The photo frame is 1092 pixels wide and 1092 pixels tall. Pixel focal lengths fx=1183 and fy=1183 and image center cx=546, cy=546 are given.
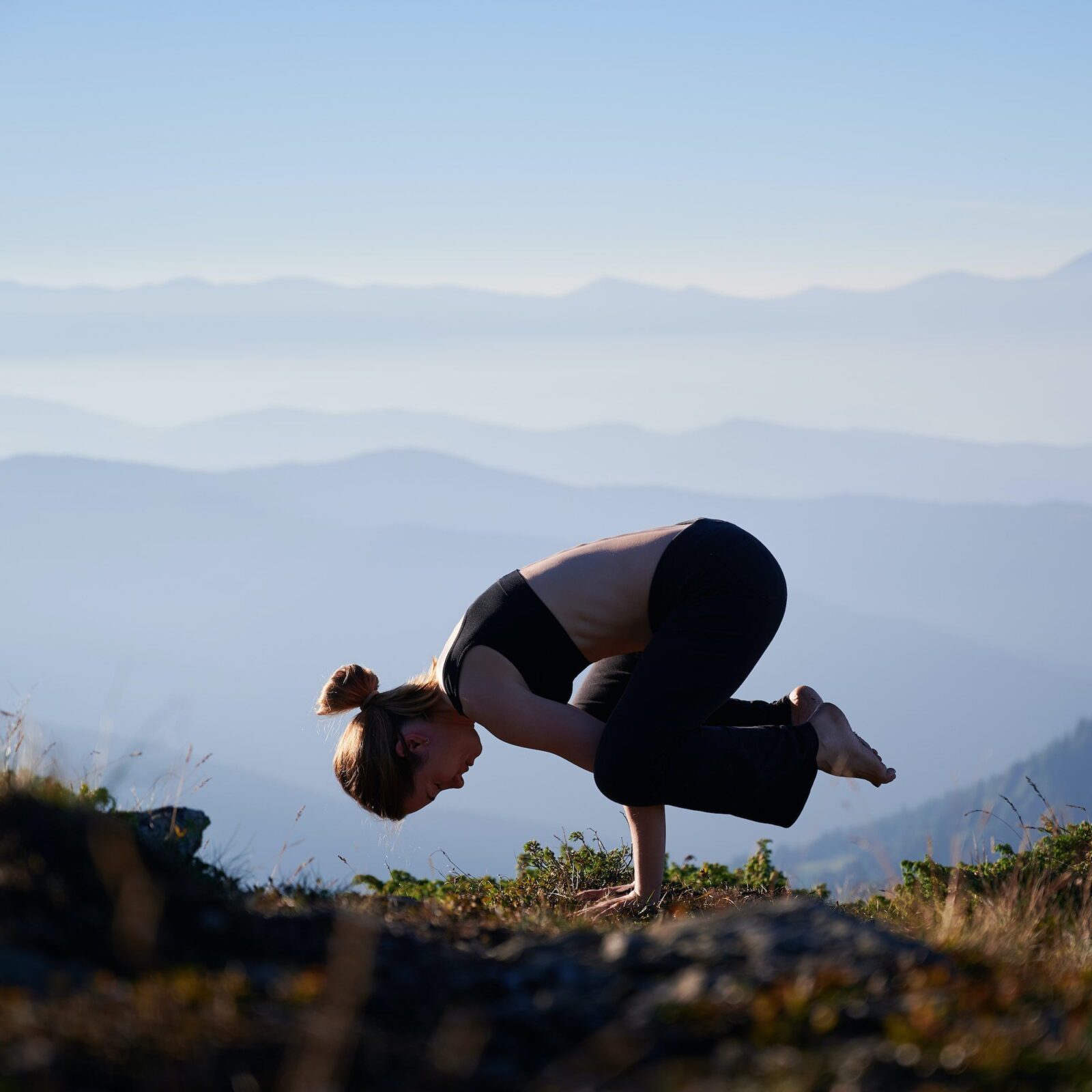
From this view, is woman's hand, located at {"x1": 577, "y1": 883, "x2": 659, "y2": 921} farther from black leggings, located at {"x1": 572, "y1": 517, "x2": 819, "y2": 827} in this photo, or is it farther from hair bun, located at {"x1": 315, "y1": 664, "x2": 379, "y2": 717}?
hair bun, located at {"x1": 315, "y1": 664, "x2": 379, "y2": 717}

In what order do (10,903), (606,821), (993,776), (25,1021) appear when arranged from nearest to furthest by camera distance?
(25,1021) < (10,903) < (993,776) < (606,821)

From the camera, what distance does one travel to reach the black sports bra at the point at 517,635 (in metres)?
4.62

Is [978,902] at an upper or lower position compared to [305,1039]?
lower

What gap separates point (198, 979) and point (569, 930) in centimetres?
136

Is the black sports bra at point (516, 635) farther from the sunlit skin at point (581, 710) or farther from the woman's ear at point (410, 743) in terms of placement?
the woman's ear at point (410, 743)

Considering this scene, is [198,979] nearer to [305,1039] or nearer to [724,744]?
[305,1039]

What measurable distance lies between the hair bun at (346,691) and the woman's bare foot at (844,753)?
1875mm

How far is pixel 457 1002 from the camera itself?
8.62 ft

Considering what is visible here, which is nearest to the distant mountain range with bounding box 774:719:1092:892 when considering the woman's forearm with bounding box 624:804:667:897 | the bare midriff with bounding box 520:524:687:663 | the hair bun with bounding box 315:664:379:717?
the woman's forearm with bounding box 624:804:667:897

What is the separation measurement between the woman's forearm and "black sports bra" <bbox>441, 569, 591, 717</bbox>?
0.62 m

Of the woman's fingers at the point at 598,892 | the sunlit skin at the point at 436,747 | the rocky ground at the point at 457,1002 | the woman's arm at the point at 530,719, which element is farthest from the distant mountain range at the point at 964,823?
the sunlit skin at the point at 436,747

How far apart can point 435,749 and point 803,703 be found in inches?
70.2

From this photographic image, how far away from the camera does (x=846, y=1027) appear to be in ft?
7.92

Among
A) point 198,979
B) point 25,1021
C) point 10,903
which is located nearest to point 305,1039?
point 198,979
